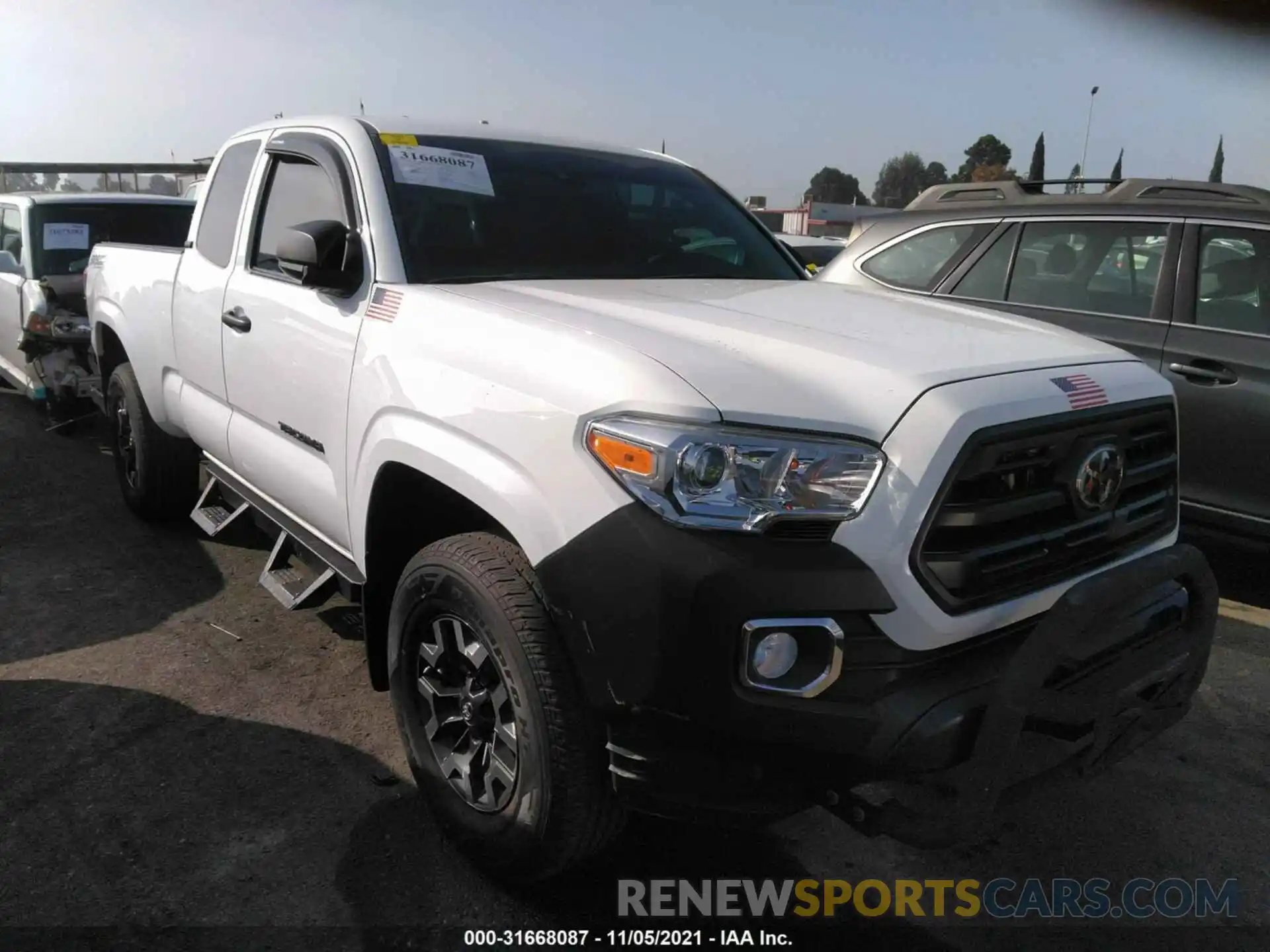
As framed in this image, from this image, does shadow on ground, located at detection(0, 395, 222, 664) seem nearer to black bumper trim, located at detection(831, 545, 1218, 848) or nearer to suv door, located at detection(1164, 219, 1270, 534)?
black bumper trim, located at detection(831, 545, 1218, 848)

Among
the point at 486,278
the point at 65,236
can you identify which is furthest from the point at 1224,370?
the point at 65,236

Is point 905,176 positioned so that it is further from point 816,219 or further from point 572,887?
point 572,887

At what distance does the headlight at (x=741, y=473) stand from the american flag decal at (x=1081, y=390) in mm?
587

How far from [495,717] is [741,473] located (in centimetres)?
94

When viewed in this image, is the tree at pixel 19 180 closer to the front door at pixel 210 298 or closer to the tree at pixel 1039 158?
the front door at pixel 210 298

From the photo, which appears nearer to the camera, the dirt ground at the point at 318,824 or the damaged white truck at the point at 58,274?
the dirt ground at the point at 318,824

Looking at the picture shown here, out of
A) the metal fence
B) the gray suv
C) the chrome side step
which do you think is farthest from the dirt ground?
the metal fence

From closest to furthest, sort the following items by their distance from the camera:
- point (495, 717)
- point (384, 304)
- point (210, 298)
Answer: point (495, 717) < point (384, 304) < point (210, 298)

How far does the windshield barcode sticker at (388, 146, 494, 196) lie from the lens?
121 inches

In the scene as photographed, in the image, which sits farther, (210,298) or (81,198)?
(81,198)

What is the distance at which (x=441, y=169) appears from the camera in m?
3.13

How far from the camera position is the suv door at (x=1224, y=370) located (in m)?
4.19

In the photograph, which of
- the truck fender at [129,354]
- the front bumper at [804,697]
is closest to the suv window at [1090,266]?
the front bumper at [804,697]

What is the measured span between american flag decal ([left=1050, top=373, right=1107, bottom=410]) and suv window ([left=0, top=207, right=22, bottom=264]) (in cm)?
781
